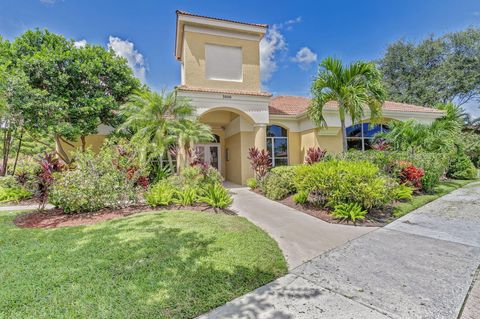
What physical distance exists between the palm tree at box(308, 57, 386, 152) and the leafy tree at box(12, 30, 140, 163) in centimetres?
1129

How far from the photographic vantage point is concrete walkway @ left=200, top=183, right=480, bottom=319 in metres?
2.84

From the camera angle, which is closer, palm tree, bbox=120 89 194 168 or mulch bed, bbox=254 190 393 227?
mulch bed, bbox=254 190 393 227

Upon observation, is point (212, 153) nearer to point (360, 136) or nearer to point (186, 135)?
point (186, 135)

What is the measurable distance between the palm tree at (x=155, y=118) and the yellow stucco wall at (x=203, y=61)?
2.89 meters

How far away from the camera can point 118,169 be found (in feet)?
27.1

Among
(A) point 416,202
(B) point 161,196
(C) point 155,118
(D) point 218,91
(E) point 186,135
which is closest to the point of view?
(B) point 161,196

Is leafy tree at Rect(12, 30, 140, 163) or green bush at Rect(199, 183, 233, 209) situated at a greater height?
leafy tree at Rect(12, 30, 140, 163)

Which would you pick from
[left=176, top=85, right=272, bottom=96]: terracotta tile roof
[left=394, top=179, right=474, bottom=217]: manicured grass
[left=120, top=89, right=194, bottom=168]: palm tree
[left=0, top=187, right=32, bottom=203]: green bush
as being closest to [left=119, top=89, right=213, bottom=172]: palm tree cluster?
[left=120, top=89, right=194, bottom=168]: palm tree

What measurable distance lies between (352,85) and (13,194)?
15770 millimetres

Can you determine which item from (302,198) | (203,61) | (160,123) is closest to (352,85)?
(302,198)

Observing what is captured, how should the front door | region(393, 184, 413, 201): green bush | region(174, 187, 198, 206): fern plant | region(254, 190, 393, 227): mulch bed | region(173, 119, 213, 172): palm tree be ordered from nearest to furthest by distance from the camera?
1. region(254, 190, 393, 227): mulch bed
2. region(174, 187, 198, 206): fern plant
3. region(393, 184, 413, 201): green bush
4. region(173, 119, 213, 172): palm tree
5. the front door

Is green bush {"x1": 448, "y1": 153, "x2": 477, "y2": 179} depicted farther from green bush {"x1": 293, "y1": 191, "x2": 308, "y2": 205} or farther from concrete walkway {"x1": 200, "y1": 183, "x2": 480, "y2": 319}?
green bush {"x1": 293, "y1": 191, "x2": 308, "y2": 205}

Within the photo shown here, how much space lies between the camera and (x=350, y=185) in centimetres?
687

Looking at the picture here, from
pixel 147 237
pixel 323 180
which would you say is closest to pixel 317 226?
pixel 323 180
